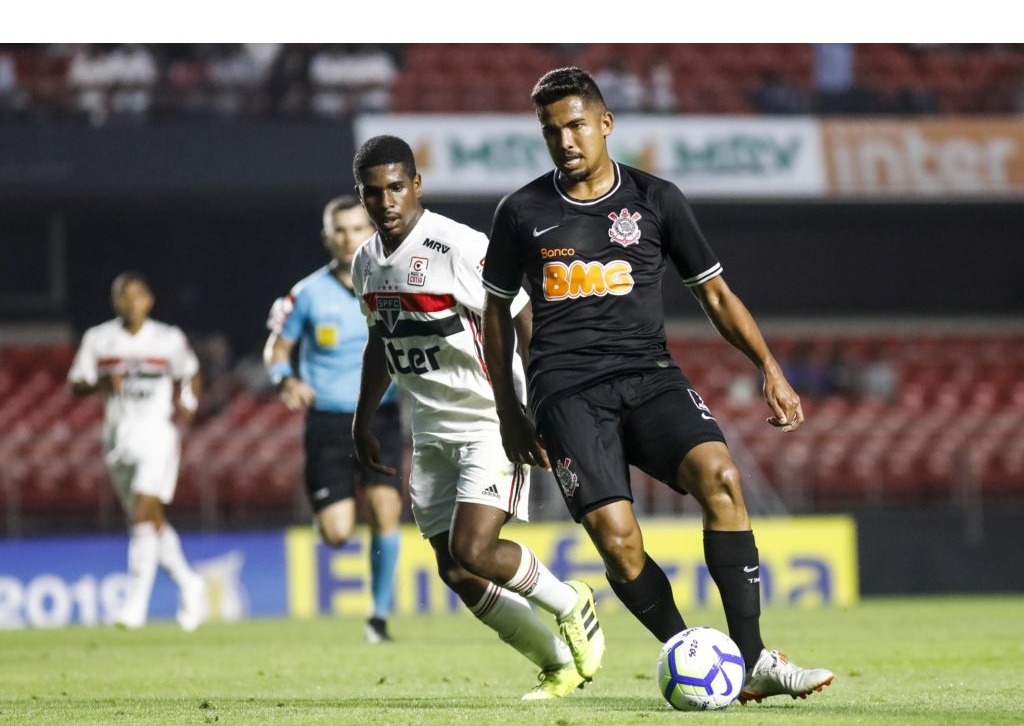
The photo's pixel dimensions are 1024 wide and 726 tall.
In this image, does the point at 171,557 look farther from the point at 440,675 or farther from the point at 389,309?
the point at 389,309

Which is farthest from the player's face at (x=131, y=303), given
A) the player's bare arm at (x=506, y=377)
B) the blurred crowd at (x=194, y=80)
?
the blurred crowd at (x=194, y=80)

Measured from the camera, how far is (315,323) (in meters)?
9.72

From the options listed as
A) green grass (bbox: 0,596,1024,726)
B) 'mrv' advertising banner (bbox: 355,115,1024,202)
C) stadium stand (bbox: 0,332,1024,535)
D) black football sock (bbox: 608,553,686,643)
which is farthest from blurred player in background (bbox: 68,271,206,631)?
'mrv' advertising banner (bbox: 355,115,1024,202)

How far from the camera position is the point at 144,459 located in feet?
37.6

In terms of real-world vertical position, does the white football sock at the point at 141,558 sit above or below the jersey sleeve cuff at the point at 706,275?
below

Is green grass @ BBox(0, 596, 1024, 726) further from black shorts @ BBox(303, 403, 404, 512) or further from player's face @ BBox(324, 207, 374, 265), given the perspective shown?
player's face @ BBox(324, 207, 374, 265)

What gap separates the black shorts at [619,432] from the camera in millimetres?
5488

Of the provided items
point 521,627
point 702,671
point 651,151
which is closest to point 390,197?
point 521,627

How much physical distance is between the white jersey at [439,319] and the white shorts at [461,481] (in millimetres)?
71

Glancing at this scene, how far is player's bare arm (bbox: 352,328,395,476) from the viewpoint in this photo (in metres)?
6.59

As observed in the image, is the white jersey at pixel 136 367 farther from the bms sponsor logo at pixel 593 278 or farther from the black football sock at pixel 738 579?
the black football sock at pixel 738 579

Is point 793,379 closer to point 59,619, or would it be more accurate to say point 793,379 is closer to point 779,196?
point 779,196

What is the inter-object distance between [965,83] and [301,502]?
1216cm

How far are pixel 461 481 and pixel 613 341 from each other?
0.94 meters
